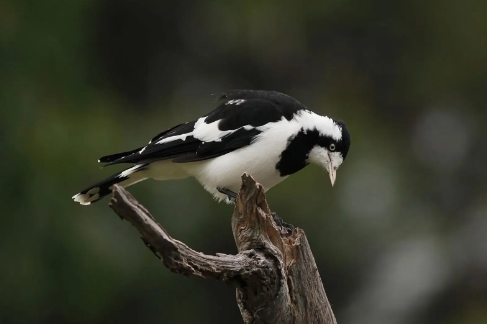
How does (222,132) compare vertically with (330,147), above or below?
above

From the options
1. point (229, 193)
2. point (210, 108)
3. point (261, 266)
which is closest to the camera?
point (261, 266)

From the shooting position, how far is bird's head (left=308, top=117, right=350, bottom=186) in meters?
5.27

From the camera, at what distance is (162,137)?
5434 mm

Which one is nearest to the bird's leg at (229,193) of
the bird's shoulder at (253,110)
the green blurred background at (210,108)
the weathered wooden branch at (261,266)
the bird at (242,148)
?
the bird at (242,148)

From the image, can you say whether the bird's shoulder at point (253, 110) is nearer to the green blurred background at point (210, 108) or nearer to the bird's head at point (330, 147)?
the bird's head at point (330, 147)

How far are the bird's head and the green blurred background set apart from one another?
2.88 m

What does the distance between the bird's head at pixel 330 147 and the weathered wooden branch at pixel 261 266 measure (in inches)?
30.1

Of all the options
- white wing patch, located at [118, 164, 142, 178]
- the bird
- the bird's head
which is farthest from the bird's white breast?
white wing patch, located at [118, 164, 142, 178]

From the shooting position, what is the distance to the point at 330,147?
17.4 ft

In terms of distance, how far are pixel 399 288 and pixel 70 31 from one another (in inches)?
169

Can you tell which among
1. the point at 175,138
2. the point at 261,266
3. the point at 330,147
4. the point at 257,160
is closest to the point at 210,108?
the point at 175,138

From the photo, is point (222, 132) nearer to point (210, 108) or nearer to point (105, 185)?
point (105, 185)

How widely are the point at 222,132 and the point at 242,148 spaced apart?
0.56ft

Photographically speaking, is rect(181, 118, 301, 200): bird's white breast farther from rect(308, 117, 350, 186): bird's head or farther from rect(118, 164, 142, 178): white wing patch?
rect(118, 164, 142, 178): white wing patch
